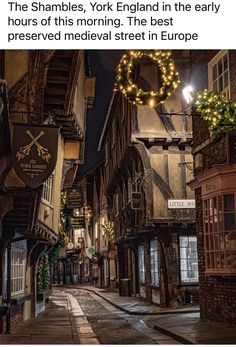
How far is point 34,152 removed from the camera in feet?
35.5

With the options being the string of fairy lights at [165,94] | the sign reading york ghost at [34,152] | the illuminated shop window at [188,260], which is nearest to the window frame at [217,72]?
the string of fairy lights at [165,94]

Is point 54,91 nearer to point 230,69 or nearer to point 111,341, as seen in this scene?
point 230,69

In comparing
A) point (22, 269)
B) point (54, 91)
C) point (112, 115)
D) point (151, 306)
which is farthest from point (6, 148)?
point (112, 115)

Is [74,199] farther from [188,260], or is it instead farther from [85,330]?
[85,330]

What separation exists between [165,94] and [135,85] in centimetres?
73

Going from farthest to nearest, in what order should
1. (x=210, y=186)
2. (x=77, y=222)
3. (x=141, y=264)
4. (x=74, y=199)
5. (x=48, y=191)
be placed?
(x=77, y=222), (x=74, y=199), (x=141, y=264), (x=48, y=191), (x=210, y=186)

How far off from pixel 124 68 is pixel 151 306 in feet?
41.4

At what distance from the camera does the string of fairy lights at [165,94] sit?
1228cm

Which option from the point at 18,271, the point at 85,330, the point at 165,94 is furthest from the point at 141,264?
the point at 165,94

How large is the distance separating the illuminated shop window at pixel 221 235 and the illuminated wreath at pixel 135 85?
3.08m

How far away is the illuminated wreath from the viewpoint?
12.3 metres

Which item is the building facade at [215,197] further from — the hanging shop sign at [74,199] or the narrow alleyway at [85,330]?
the hanging shop sign at [74,199]
